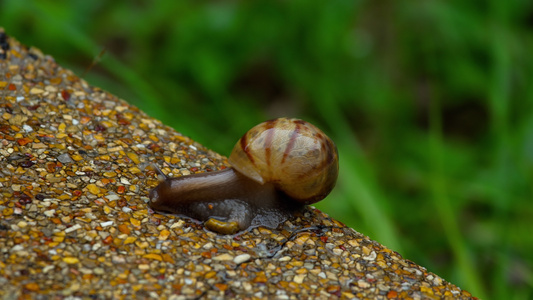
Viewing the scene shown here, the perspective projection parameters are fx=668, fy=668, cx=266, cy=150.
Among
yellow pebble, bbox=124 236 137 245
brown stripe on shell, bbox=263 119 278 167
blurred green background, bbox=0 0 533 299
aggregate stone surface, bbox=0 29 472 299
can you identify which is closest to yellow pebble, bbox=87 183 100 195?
aggregate stone surface, bbox=0 29 472 299

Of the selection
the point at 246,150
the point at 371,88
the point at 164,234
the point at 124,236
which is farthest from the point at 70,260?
the point at 371,88

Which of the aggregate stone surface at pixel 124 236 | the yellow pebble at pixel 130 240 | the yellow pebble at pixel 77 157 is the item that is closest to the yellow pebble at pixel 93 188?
the aggregate stone surface at pixel 124 236

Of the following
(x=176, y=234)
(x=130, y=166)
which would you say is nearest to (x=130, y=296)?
(x=176, y=234)

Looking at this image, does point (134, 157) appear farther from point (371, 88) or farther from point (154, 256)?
point (371, 88)

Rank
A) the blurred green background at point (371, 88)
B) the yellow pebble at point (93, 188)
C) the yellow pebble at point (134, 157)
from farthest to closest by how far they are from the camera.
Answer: the blurred green background at point (371, 88), the yellow pebble at point (134, 157), the yellow pebble at point (93, 188)

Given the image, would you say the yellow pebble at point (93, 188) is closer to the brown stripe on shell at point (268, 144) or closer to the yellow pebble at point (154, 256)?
the yellow pebble at point (154, 256)

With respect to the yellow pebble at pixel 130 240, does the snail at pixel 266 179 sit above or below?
above
